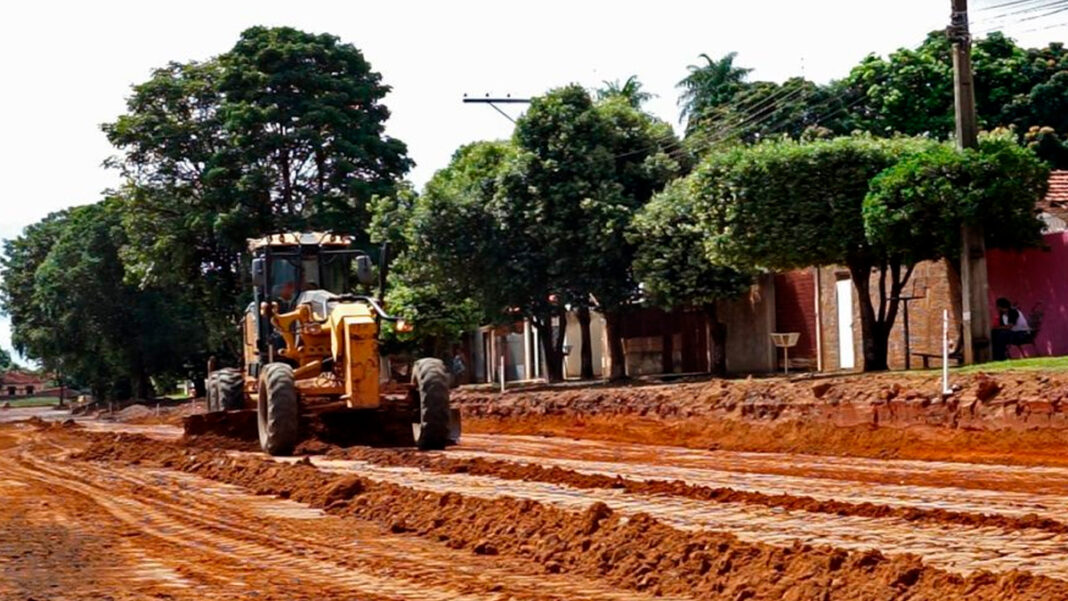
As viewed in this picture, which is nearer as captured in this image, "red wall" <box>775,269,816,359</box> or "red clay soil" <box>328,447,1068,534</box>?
"red clay soil" <box>328,447,1068,534</box>

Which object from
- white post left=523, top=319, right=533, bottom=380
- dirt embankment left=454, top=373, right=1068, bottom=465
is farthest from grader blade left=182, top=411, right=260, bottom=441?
white post left=523, top=319, right=533, bottom=380

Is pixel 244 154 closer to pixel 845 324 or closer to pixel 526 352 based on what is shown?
pixel 526 352

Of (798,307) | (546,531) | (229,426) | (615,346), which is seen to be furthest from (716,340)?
(546,531)

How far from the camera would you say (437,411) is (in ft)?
70.2

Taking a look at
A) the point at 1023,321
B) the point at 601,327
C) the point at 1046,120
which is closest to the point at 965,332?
the point at 1023,321

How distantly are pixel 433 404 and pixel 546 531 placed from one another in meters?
9.87

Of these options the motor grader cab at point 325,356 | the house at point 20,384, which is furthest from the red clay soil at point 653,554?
the house at point 20,384

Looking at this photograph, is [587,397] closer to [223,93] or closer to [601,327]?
[601,327]

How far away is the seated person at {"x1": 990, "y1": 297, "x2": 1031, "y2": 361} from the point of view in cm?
2600

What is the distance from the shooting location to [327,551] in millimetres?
11562

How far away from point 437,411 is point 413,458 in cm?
194

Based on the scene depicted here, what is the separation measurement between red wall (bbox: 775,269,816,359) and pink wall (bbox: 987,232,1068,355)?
7074 millimetres

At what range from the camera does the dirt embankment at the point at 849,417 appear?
20625 mm

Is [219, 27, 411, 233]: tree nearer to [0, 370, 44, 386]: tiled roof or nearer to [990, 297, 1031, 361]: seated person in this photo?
[990, 297, 1031, 361]: seated person
